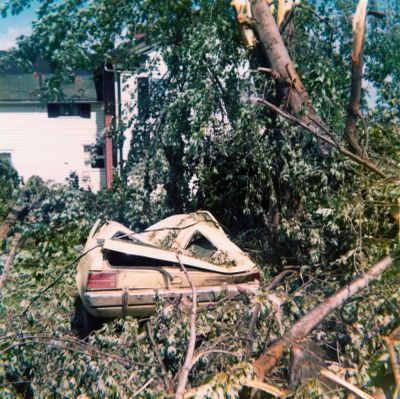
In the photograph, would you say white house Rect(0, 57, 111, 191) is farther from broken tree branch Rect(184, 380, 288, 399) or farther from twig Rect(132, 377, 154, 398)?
broken tree branch Rect(184, 380, 288, 399)

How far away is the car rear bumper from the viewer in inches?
199

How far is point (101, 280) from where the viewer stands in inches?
202

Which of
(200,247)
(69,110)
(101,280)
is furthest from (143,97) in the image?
(69,110)

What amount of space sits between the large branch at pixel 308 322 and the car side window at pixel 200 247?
1.99 metres

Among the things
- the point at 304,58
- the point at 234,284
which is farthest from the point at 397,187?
the point at 304,58

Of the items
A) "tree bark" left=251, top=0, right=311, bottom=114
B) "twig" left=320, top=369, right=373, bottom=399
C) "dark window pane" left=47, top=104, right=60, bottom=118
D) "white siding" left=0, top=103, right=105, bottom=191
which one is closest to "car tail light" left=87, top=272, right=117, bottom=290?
"twig" left=320, top=369, right=373, bottom=399

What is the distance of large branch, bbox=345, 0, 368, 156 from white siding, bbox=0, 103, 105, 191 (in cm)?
1435

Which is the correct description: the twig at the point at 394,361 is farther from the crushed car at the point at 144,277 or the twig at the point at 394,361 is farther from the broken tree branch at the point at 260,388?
the crushed car at the point at 144,277

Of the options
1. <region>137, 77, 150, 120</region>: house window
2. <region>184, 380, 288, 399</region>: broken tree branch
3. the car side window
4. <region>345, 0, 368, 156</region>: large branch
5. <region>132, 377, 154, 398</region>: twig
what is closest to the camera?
<region>184, 380, 288, 399</region>: broken tree branch

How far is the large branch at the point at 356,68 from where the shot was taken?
5430 millimetres

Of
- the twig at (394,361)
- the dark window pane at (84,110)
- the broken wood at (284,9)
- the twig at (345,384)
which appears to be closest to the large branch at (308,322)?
the twig at (345,384)

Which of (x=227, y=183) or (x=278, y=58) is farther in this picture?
(x=227, y=183)

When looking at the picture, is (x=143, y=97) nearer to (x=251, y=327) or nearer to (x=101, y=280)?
(x=101, y=280)

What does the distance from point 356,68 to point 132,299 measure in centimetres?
318
